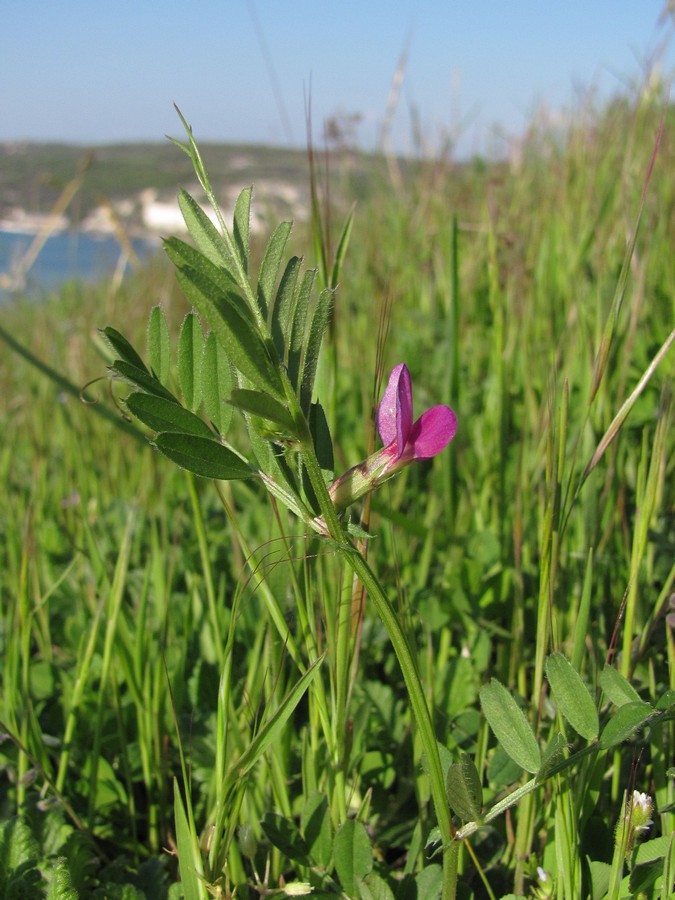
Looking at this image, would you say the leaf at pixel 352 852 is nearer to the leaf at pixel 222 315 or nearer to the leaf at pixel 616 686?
the leaf at pixel 616 686

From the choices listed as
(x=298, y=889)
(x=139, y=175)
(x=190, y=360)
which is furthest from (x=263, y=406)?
(x=139, y=175)

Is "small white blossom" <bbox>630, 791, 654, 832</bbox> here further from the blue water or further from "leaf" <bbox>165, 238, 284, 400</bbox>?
the blue water

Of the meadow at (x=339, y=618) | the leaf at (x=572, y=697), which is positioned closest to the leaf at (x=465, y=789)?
the meadow at (x=339, y=618)

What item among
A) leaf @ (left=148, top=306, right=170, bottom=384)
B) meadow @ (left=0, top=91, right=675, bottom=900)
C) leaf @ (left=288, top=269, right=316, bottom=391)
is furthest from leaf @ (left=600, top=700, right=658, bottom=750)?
leaf @ (left=148, top=306, right=170, bottom=384)

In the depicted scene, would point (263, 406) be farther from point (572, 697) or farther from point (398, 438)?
point (572, 697)

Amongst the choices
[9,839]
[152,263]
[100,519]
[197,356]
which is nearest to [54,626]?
[100,519]

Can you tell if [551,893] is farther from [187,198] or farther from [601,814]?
[187,198]
